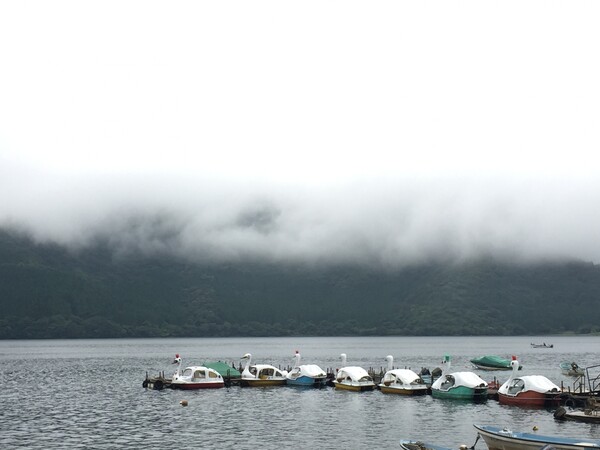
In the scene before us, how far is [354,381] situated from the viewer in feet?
382

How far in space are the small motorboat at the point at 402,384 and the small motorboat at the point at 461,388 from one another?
3.19 m

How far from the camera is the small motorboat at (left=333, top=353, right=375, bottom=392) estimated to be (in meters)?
115

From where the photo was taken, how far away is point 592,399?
3214 inches

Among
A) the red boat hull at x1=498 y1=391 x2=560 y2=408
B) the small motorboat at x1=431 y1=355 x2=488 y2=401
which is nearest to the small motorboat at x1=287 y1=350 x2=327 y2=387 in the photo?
the small motorboat at x1=431 y1=355 x2=488 y2=401

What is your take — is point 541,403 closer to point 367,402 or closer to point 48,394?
point 367,402

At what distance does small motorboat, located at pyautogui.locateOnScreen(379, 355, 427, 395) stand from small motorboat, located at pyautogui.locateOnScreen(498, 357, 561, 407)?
45.8ft

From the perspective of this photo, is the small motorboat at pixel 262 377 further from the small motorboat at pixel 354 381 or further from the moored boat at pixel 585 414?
the moored boat at pixel 585 414

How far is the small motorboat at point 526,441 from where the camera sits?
55094 millimetres

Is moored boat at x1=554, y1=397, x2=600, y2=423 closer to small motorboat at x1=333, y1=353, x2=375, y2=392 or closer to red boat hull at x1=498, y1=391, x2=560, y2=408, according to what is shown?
red boat hull at x1=498, y1=391, x2=560, y2=408

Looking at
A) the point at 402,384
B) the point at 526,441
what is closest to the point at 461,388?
the point at 402,384

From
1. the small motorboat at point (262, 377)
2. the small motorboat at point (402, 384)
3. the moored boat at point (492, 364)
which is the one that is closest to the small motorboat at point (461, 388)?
the small motorboat at point (402, 384)

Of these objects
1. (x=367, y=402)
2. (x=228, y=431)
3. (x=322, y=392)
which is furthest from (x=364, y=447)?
(x=322, y=392)

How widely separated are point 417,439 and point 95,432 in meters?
35.1

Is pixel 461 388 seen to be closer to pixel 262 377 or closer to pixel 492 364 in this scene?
pixel 262 377
